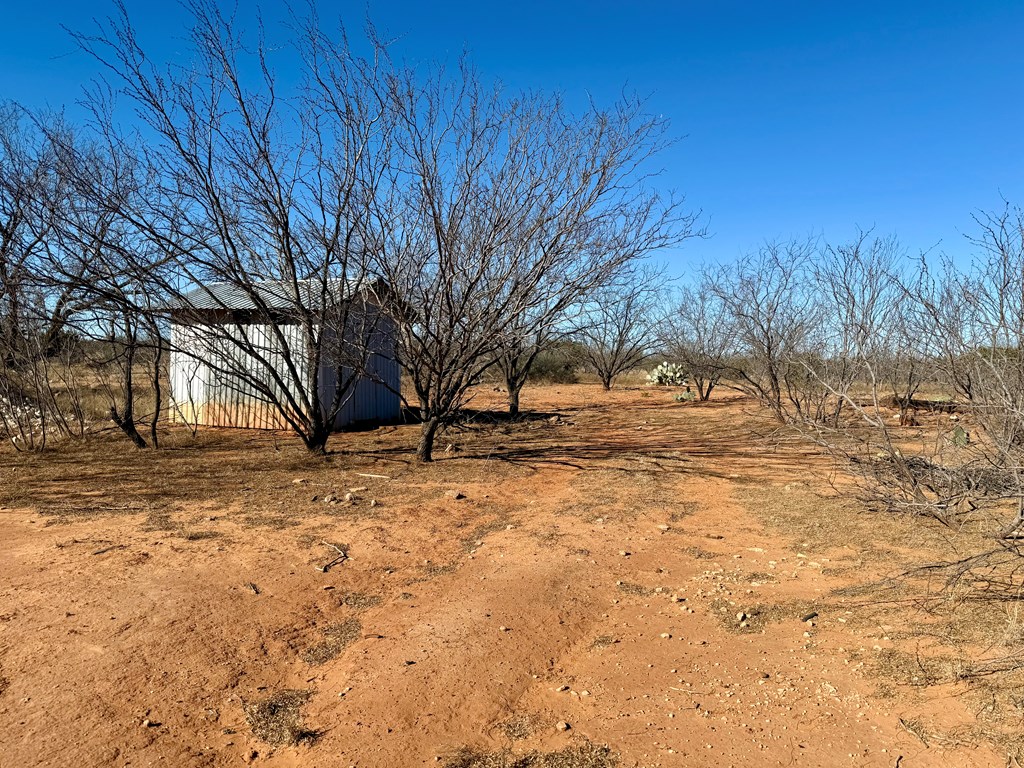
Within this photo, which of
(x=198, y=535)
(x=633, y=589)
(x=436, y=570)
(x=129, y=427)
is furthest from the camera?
(x=129, y=427)

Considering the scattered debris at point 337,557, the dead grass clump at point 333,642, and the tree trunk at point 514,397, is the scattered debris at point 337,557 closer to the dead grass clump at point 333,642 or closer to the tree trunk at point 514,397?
the dead grass clump at point 333,642

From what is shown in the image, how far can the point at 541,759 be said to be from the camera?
2650 mm

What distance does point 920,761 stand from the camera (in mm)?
2605

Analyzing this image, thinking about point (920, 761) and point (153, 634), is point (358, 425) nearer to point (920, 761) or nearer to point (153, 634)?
point (153, 634)

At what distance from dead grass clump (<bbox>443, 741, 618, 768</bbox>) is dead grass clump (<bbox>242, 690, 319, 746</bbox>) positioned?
2.18 feet

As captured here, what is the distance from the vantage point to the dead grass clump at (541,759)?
8.57 ft

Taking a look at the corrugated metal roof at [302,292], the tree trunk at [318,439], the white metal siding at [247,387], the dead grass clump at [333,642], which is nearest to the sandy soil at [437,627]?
A: the dead grass clump at [333,642]

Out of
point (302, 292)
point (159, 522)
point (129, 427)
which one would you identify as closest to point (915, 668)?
point (159, 522)

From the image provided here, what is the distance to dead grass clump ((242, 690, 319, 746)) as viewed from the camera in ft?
9.21

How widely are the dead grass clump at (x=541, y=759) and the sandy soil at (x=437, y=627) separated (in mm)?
52

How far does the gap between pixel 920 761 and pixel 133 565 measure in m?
4.92

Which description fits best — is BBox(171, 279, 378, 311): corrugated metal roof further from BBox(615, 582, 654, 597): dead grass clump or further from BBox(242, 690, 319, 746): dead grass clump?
BBox(242, 690, 319, 746): dead grass clump

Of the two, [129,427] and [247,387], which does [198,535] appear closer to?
[129,427]

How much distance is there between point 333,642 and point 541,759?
62.3 inches
